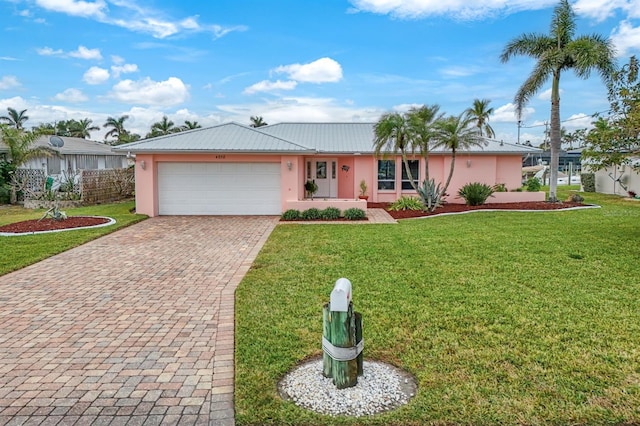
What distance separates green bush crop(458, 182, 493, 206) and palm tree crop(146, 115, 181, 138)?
33.7 meters

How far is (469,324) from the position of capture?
5445 millimetres

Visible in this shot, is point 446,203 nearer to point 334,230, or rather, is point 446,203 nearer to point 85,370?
point 334,230

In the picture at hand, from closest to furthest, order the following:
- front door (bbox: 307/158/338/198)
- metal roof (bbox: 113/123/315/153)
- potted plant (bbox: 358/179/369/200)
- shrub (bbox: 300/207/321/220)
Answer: shrub (bbox: 300/207/321/220) < metal roof (bbox: 113/123/315/153) < potted plant (bbox: 358/179/369/200) < front door (bbox: 307/158/338/198)

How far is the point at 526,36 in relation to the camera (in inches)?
807

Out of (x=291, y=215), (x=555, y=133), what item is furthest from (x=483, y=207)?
(x=291, y=215)

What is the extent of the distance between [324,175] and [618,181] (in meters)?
17.3

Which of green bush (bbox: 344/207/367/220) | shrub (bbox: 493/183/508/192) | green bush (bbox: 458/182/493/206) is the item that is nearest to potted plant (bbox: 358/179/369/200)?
green bush (bbox: 458/182/493/206)

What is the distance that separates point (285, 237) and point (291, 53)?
11553 mm

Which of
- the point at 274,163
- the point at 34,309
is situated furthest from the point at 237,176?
the point at 34,309

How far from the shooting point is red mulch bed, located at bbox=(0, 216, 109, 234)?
1335 cm

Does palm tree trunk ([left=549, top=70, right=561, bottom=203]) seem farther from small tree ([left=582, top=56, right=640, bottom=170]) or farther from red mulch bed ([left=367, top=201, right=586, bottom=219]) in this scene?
small tree ([left=582, top=56, right=640, bottom=170])

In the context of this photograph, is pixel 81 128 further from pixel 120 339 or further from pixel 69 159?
pixel 120 339

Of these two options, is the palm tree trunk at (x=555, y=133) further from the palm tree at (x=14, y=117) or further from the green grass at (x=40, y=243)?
the palm tree at (x=14, y=117)

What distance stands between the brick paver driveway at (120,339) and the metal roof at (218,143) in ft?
24.3
